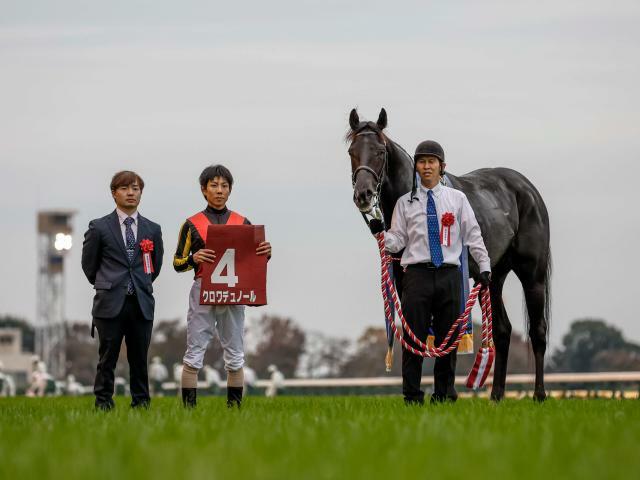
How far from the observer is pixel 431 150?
1009cm

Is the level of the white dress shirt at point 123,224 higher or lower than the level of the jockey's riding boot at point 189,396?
higher

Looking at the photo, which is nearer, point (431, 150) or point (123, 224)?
point (431, 150)

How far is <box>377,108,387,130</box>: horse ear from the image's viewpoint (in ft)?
33.9

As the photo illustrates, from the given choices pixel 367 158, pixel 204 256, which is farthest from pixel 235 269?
pixel 367 158

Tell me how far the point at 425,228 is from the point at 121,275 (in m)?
2.52

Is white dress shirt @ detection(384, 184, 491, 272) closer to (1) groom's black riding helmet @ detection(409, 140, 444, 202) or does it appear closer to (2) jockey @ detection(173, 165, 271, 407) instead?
(1) groom's black riding helmet @ detection(409, 140, 444, 202)

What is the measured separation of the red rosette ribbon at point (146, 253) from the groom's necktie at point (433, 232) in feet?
7.64

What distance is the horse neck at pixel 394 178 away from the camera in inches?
412

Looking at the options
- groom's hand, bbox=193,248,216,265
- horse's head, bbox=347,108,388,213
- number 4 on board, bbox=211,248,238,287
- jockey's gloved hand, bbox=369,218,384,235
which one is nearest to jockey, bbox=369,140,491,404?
jockey's gloved hand, bbox=369,218,384,235

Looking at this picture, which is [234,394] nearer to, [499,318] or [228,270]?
[228,270]

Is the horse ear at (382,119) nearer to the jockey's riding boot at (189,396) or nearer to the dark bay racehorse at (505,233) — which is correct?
the dark bay racehorse at (505,233)

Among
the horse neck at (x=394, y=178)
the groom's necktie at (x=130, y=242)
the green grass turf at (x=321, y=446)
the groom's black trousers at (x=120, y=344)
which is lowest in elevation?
the green grass turf at (x=321, y=446)

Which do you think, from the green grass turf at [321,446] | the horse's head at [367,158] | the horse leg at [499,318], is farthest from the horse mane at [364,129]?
the horse leg at [499,318]

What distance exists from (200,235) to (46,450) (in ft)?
15.4
